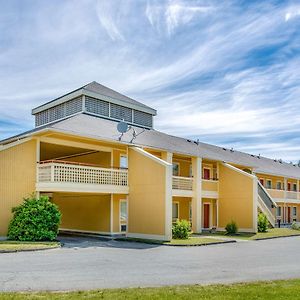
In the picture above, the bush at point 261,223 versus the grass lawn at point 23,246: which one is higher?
the grass lawn at point 23,246

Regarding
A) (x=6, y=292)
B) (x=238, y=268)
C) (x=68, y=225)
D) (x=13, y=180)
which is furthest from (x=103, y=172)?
(x=6, y=292)

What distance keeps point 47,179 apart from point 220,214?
14.7 m

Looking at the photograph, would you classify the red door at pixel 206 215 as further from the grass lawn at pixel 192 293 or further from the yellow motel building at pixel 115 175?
the grass lawn at pixel 192 293

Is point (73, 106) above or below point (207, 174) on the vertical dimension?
above

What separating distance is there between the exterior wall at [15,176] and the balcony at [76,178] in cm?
47

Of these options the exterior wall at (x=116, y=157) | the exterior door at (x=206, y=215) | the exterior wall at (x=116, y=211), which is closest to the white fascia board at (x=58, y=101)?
the exterior wall at (x=116, y=157)

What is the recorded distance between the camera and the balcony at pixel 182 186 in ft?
85.2

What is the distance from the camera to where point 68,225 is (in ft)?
89.4

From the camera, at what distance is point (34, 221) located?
1848cm

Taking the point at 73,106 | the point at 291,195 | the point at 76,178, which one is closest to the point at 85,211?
the point at 76,178

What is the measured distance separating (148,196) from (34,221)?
20.8ft

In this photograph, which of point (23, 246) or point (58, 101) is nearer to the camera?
point (23, 246)

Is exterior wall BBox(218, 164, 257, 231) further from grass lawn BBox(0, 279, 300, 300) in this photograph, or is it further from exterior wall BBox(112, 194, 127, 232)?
grass lawn BBox(0, 279, 300, 300)

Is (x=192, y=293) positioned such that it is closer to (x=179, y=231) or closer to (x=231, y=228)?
(x=179, y=231)
